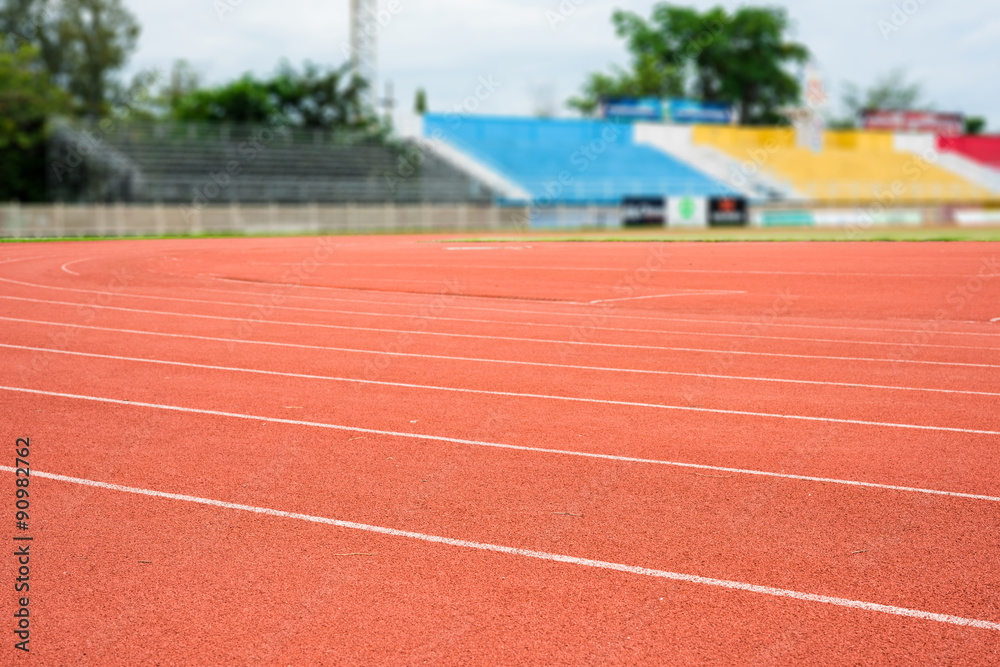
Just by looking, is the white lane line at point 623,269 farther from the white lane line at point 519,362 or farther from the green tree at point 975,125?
the green tree at point 975,125

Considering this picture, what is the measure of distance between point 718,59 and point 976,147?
2234 cm

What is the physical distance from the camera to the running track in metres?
4.17

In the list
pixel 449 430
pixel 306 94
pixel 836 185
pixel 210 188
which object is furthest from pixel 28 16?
pixel 449 430

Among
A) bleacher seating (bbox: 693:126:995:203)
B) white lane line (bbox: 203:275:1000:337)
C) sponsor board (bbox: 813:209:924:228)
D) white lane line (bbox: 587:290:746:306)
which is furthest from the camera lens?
bleacher seating (bbox: 693:126:995:203)

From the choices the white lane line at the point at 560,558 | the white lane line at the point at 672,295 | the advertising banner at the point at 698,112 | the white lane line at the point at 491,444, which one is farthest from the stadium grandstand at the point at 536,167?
the white lane line at the point at 560,558

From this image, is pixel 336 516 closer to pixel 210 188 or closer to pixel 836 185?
pixel 210 188

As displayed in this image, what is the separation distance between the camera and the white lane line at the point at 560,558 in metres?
4.30

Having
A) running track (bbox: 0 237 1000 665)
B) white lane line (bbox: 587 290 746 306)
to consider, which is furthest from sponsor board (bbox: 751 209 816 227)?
running track (bbox: 0 237 1000 665)

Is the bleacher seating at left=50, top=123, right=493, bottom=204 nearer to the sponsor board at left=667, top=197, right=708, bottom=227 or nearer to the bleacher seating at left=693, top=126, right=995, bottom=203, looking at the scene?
the sponsor board at left=667, top=197, right=708, bottom=227

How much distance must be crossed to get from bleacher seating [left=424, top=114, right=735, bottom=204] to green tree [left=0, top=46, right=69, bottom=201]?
20.5 metres

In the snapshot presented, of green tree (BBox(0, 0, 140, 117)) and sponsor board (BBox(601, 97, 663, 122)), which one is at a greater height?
green tree (BBox(0, 0, 140, 117))

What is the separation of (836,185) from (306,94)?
32.6 m

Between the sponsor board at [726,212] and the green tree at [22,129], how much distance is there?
3187 centimetres

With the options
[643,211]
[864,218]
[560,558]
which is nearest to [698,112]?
[864,218]
